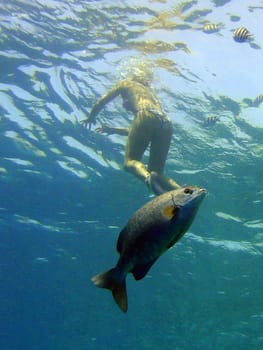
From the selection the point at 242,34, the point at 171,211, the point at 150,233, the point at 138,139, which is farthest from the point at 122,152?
the point at 171,211

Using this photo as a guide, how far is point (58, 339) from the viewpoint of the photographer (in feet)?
160

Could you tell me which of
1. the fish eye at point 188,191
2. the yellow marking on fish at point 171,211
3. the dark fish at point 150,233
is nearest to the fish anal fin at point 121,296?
the dark fish at point 150,233

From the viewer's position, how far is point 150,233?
2.38 m

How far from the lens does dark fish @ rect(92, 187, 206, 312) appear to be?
227cm

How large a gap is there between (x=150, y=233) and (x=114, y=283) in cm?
44

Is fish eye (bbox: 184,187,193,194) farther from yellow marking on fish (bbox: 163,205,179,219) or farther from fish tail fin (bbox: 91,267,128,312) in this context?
fish tail fin (bbox: 91,267,128,312)

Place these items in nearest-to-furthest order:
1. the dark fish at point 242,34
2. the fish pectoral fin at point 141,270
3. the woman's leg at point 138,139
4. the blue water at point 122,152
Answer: the fish pectoral fin at point 141,270, the dark fish at point 242,34, the woman's leg at point 138,139, the blue water at point 122,152

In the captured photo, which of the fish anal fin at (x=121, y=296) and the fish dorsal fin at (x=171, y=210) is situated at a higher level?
the fish dorsal fin at (x=171, y=210)

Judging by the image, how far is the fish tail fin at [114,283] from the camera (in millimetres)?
2510

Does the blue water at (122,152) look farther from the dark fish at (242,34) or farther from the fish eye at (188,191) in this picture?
the fish eye at (188,191)

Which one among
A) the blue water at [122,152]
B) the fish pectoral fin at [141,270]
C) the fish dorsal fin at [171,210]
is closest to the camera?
the fish dorsal fin at [171,210]

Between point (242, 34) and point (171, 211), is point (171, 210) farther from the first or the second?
point (242, 34)

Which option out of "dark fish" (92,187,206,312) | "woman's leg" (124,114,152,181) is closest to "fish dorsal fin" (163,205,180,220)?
"dark fish" (92,187,206,312)

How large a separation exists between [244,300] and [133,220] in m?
27.8
